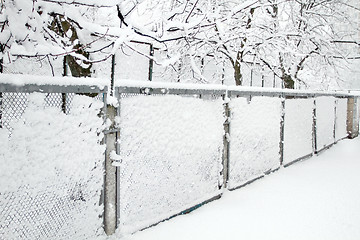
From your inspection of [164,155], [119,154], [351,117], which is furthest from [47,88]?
[351,117]

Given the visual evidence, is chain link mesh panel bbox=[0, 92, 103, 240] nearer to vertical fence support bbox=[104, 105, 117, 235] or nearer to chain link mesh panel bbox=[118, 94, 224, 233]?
vertical fence support bbox=[104, 105, 117, 235]

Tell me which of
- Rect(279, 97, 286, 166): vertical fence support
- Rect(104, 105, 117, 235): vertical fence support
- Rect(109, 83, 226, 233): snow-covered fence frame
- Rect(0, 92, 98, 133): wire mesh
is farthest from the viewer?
Rect(279, 97, 286, 166): vertical fence support

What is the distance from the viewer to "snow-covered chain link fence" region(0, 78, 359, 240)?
2.39 metres

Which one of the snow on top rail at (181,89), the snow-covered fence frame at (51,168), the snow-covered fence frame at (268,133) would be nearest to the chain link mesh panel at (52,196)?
the snow-covered fence frame at (51,168)

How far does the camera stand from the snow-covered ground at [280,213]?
12.1 feet

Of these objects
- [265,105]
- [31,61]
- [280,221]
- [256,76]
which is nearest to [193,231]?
[280,221]

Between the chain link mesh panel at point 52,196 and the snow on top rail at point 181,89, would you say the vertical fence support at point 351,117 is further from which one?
the chain link mesh panel at point 52,196

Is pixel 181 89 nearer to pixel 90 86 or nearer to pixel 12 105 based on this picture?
pixel 90 86

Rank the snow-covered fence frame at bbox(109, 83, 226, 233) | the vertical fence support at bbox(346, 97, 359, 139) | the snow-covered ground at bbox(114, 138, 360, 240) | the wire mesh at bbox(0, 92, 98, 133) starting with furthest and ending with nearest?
the vertical fence support at bbox(346, 97, 359, 139)
the snow-covered ground at bbox(114, 138, 360, 240)
the snow-covered fence frame at bbox(109, 83, 226, 233)
the wire mesh at bbox(0, 92, 98, 133)

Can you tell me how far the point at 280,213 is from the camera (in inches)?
174

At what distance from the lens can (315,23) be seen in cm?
1327

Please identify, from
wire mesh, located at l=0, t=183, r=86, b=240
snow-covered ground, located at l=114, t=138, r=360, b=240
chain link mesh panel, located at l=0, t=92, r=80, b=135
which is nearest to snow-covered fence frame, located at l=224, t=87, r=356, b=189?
snow-covered ground, located at l=114, t=138, r=360, b=240

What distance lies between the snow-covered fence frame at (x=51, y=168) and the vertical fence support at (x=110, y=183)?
83 mm

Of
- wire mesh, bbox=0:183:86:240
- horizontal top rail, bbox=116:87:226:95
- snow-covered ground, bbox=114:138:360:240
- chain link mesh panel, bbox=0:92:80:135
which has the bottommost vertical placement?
snow-covered ground, bbox=114:138:360:240
